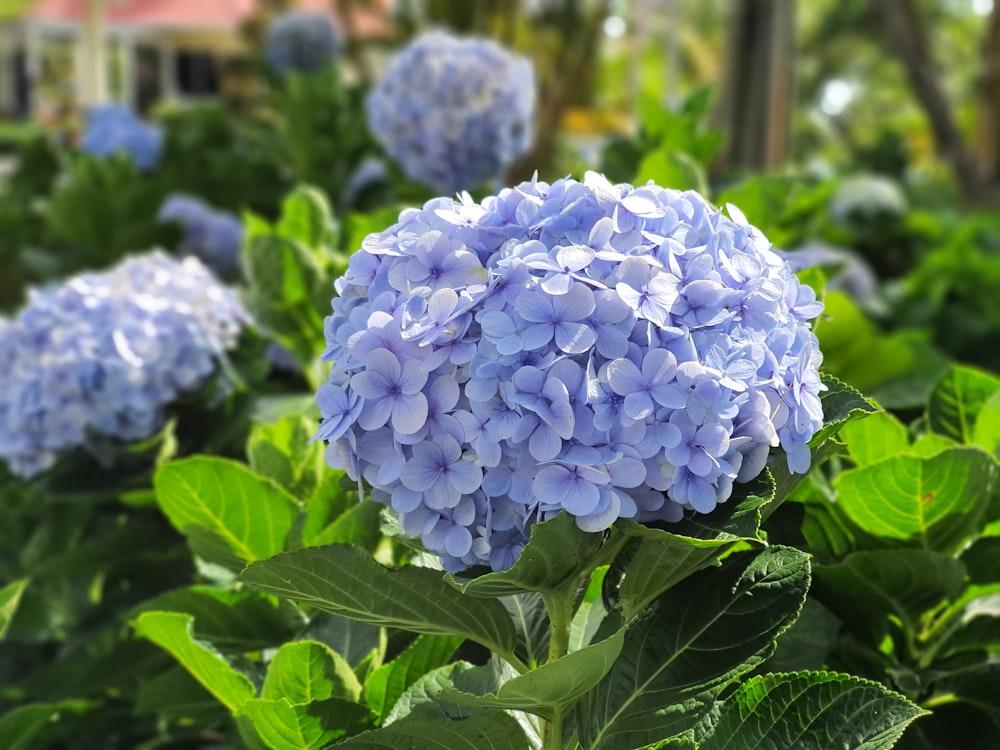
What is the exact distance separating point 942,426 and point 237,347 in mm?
1317

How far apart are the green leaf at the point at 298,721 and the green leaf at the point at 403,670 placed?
0.24ft

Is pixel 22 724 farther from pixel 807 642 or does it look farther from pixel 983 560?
pixel 983 560

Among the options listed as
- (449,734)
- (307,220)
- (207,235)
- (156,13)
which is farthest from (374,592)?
(156,13)

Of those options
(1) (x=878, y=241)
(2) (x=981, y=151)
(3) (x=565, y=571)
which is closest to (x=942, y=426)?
(3) (x=565, y=571)

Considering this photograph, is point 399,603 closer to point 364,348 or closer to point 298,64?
point 364,348

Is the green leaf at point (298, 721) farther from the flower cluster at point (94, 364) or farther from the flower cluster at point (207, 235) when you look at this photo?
the flower cluster at point (207, 235)

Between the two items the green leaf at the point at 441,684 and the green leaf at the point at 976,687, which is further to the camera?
the green leaf at the point at 976,687

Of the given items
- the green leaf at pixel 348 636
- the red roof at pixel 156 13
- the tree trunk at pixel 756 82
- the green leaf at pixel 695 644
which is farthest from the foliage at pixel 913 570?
the red roof at pixel 156 13

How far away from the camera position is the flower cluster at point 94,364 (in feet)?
6.16

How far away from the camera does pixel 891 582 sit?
1.31 meters

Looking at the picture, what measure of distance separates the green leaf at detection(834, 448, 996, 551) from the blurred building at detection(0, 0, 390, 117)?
1550 centimetres

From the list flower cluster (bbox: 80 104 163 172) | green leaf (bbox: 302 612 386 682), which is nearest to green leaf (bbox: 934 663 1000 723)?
green leaf (bbox: 302 612 386 682)

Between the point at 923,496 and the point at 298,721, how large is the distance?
727 millimetres

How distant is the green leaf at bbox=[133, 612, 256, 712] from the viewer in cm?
122
